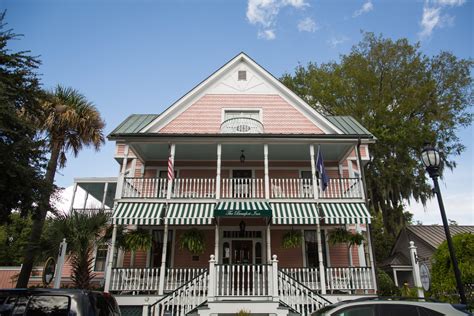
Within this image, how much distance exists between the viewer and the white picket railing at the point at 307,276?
11.8m

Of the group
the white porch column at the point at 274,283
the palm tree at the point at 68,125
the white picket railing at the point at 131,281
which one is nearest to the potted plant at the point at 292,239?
the white porch column at the point at 274,283

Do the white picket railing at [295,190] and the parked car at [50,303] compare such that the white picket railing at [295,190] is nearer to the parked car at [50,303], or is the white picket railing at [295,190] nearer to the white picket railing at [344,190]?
the white picket railing at [344,190]

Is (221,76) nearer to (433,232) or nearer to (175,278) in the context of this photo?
(175,278)

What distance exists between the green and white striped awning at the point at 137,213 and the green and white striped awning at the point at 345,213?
6.67 m

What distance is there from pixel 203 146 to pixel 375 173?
15.8 metres

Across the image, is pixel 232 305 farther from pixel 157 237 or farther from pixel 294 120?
pixel 294 120

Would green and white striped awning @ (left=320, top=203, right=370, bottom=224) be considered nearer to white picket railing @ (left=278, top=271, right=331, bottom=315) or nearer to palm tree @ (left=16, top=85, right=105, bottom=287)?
white picket railing @ (left=278, top=271, right=331, bottom=315)

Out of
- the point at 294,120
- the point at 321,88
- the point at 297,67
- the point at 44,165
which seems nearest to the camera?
the point at 44,165

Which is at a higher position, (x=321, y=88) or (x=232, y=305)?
(x=321, y=88)

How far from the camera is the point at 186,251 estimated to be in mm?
14539

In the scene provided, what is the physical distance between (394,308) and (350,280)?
20.8 ft

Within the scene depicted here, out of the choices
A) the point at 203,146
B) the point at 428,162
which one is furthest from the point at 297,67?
the point at 428,162

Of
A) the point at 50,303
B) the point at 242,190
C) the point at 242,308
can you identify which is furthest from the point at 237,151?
the point at 50,303

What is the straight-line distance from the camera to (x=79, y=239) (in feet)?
36.3
